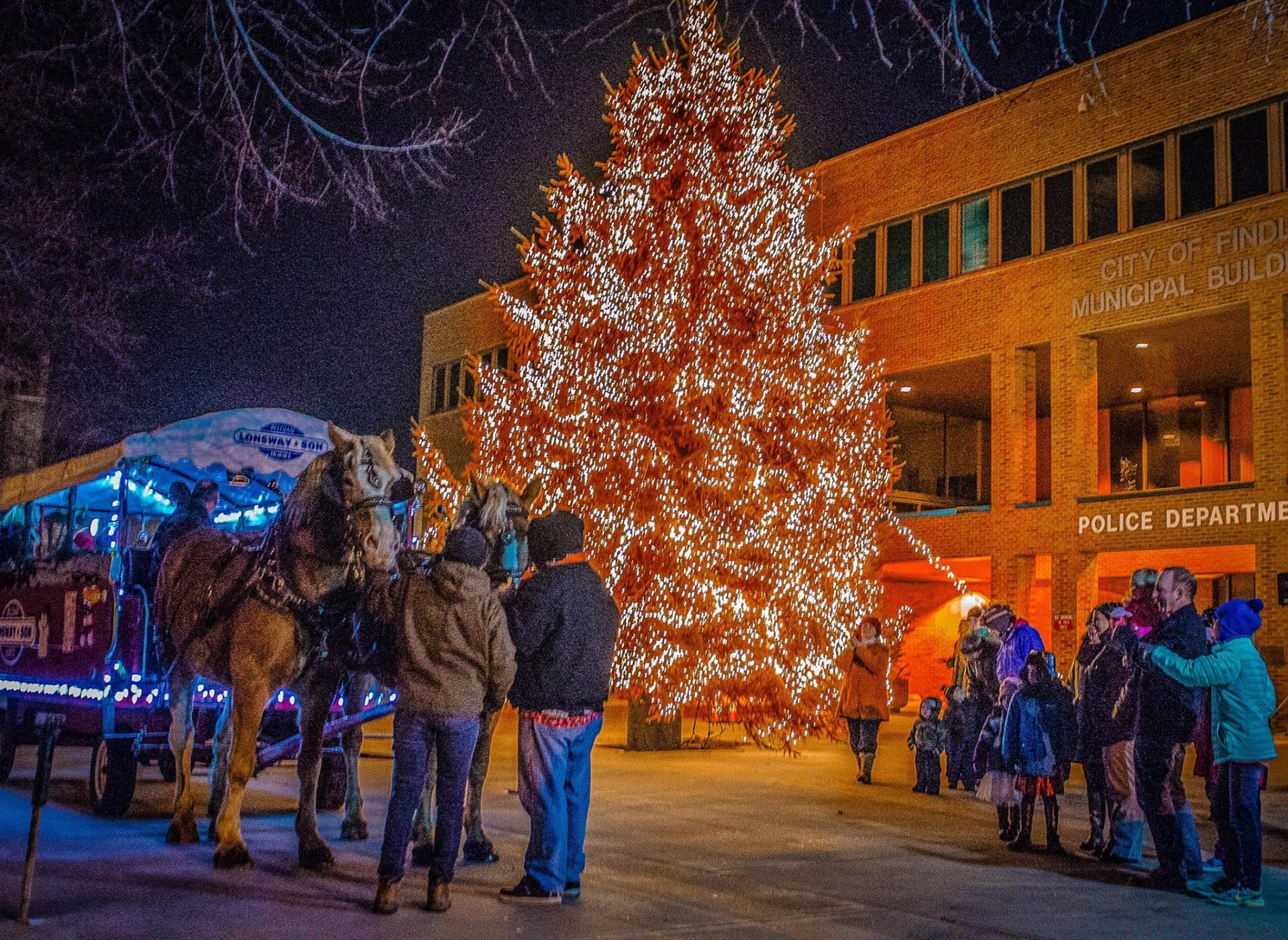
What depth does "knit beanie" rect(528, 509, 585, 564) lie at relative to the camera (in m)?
6.75

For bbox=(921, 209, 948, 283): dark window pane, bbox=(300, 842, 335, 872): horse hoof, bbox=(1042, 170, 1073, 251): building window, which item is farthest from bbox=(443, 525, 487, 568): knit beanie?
bbox=(921, 209, 948, 283): dark window pane

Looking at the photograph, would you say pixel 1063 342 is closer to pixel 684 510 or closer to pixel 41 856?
pixel 684 510

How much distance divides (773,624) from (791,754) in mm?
1691

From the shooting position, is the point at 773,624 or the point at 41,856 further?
the point at 773,624

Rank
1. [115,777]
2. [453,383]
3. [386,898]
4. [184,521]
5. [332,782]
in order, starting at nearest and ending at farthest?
[386,898], [115,777], [184,521], [332,782], [453,383]

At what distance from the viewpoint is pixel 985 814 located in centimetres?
1148

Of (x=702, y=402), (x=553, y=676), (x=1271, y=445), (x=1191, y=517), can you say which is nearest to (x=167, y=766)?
(x=553, y=676)

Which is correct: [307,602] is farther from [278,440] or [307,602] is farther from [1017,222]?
[1017,222]

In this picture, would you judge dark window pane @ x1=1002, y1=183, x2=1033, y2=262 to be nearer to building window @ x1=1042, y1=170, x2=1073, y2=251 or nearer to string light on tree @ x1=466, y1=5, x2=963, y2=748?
building window @ x1=1042, y1=170, x2=1073, y2=251

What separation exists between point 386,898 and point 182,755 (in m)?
2.87

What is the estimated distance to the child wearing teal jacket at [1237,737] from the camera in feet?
24.2

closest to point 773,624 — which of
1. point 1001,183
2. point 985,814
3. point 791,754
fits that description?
point 791,754

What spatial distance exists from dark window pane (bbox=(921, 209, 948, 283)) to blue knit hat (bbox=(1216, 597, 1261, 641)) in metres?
19.0

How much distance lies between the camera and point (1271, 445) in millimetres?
21016
